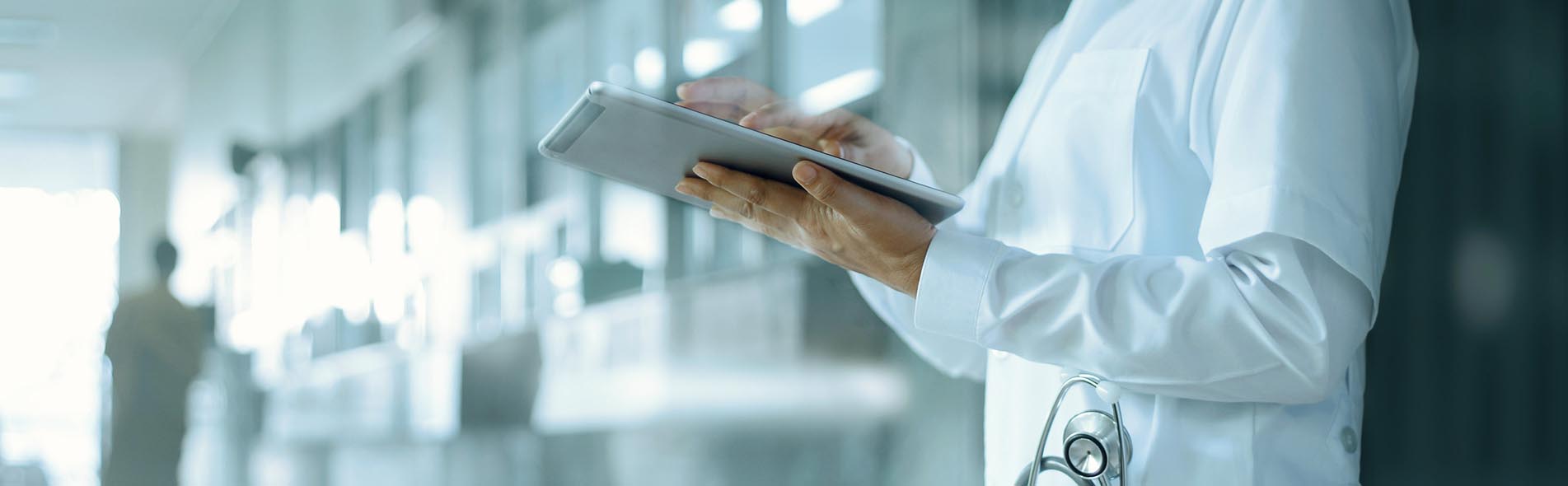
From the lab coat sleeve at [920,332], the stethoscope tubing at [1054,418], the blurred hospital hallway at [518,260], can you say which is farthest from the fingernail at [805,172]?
the blurred hospital hallway at [518,260]

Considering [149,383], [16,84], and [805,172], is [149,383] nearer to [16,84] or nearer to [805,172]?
[16,84]

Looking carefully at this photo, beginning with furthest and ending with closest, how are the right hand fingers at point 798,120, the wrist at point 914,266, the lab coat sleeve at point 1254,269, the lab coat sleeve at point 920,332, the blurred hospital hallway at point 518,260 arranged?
the blurred hospital hallway at point 518,260, the lab coat sleeve at point 920,332, the right hand fingers at point 798,120, the wrist at point 914,266, the lab coat sleeve at point 1254,269

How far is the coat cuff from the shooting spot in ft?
3.59

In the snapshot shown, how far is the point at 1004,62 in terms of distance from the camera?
2660mm

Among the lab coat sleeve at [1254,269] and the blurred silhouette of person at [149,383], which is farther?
the blurred silhouette of person at [149,383]

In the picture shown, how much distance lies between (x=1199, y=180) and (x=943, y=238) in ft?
1.00

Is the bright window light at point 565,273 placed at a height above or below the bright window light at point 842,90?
below

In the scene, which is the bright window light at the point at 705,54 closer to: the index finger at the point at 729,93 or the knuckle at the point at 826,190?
the index finger at the point at 729,93

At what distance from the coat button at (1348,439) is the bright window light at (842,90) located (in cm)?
163

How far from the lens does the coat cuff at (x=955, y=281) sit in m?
1.09

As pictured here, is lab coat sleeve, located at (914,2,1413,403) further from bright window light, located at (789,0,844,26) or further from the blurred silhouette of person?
bright window light, located at (789,0,844,26)

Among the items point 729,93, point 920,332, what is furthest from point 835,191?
point 920,332

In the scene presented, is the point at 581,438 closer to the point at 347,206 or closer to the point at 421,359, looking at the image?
the point at 421,359

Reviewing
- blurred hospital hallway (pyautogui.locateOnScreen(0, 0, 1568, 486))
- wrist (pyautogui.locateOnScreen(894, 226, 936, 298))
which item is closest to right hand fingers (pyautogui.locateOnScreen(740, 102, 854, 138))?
wrist (pyautogui.locateOnScreen(894, 226, 936, 298))
